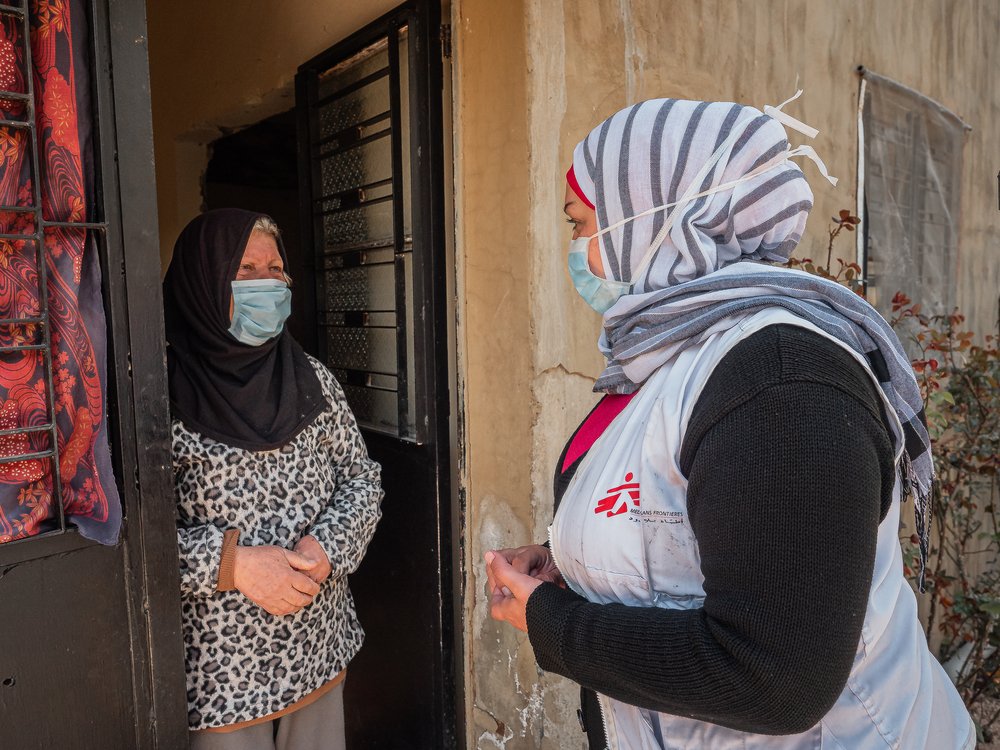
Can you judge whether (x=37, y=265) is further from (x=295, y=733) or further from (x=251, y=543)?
(x=295, y=733)

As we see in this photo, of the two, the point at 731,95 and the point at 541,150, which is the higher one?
the point at 731,95

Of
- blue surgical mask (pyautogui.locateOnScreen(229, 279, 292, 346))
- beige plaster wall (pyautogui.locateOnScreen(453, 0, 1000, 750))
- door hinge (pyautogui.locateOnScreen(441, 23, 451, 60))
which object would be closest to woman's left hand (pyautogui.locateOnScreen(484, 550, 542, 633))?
blue surgical mask (pyautogui.locateOnScreen(229, 279, 292, 346))

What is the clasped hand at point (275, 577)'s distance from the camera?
178 cm

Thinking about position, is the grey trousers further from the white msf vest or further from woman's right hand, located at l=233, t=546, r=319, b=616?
the white msf vest

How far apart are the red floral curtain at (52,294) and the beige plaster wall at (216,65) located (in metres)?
1.42

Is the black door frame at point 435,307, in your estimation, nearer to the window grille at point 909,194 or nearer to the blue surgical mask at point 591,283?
the blue surgical mask at point 591,283

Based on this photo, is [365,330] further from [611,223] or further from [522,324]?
[611,223]

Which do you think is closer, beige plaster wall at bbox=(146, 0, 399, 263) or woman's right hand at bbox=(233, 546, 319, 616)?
woman's right hand at bbox=(233, 546, 319, 616)

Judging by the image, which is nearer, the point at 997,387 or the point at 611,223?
the point at 611,223

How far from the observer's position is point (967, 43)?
5.41 meters

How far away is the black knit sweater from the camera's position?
36.4 inches

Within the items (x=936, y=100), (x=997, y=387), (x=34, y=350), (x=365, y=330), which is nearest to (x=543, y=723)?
(x=365, y=330)

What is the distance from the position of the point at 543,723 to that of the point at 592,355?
115cm

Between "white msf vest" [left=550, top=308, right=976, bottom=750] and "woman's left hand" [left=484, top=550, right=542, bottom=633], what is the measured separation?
8 cm
